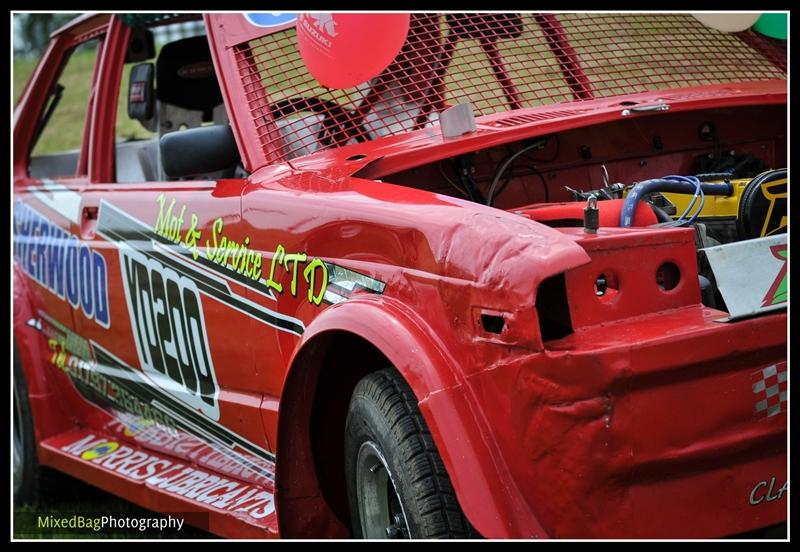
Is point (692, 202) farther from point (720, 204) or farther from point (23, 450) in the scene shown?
point (23, 450)

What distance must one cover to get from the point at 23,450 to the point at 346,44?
274 cm

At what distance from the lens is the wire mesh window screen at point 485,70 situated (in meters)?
3.79

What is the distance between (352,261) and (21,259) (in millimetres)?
2778

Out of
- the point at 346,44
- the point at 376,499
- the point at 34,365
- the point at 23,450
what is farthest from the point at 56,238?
the point at 376,499

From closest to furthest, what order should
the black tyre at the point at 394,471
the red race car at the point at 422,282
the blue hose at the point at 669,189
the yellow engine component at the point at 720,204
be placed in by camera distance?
the red race car at the point at 422,282 < the black tyre at the point at 394,471 < the blue hose at the point at 669,189 < the yellow engine component at the point at 720,204

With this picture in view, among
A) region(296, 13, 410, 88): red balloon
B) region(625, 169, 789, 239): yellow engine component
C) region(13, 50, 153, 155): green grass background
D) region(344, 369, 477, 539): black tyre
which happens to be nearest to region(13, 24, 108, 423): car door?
region(296, 13, 410, 88): red balloon

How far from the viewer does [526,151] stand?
147 inches

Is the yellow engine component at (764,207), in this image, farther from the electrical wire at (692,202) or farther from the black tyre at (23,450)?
the black tyre at (23,450)

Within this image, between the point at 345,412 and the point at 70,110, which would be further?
the point at 70,110

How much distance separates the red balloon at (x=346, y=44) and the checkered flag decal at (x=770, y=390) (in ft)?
5.86

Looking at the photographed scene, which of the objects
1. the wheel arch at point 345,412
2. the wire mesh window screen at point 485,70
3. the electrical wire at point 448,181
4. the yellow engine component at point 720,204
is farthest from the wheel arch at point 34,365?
the yellow engine component at point 720,204

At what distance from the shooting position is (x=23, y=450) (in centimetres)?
526

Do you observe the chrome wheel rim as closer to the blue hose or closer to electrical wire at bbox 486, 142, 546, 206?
the blue hose
